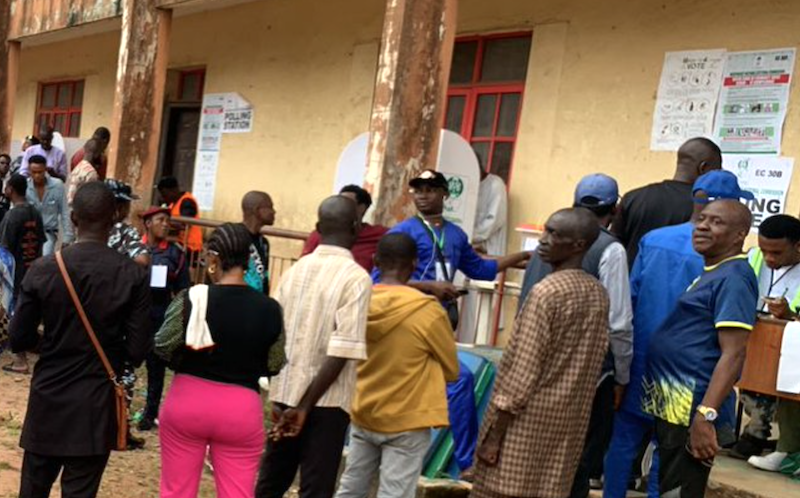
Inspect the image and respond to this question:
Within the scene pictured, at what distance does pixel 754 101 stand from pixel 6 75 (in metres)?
10.4

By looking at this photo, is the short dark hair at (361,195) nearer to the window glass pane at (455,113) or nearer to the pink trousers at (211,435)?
the pink trousers at (211,435)

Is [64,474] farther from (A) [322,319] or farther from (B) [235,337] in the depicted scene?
(A) [322,319]

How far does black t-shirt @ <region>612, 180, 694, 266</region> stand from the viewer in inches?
209

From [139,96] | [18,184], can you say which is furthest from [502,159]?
[18,184]

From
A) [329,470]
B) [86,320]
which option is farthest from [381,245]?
[86,320]

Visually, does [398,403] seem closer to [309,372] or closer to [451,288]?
[309,372]

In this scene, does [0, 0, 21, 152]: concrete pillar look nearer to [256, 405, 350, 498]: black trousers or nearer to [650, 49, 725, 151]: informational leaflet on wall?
[650, 49, 725, 151]: informational leaflet on wall

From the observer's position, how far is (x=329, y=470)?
4281mm

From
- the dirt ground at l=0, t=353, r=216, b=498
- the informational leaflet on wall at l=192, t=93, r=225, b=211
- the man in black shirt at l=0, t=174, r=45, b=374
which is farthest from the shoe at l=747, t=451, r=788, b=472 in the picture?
the informational leaflet on wall at l=192, t=93, r=225, b=211

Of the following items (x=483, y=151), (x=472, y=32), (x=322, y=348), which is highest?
(x=472, y=32)

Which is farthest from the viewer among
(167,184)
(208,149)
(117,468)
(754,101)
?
(208,149)

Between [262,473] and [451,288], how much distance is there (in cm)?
134

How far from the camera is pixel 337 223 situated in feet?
14.1

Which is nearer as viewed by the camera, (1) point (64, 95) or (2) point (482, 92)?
(2) point (482, 92)
